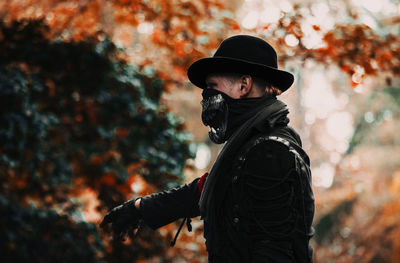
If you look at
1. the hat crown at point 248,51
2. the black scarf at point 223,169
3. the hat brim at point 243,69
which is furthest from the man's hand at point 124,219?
the hat crown at point 248,51

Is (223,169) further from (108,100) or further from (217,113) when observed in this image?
(108,100)

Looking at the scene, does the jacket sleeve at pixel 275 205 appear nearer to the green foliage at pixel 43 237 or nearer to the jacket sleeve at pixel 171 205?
the jacket sleeve at pixel 171 205

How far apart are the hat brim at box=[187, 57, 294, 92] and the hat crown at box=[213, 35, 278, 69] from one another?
0.05 metres

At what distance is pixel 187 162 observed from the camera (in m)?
5.57

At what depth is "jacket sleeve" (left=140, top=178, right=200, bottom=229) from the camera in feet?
8.43

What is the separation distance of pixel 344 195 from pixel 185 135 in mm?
7329

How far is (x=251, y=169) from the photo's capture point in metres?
1.94

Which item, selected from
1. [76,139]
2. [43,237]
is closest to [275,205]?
[43,237]

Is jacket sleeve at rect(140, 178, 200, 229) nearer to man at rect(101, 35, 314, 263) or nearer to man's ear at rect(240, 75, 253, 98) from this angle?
man at rect(101, 35, 314, 263)

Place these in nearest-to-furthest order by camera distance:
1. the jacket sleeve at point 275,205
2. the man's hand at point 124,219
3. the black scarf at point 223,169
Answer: the jacket sleeve at point 275,205 < the black scarf at point 223,169 < the man's hand at point 124,219

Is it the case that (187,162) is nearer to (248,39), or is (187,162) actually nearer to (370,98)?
(248,39)

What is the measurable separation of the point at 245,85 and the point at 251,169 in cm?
49

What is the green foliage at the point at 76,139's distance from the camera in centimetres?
482

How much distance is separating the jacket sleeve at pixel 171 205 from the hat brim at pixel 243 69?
2.24 ft
